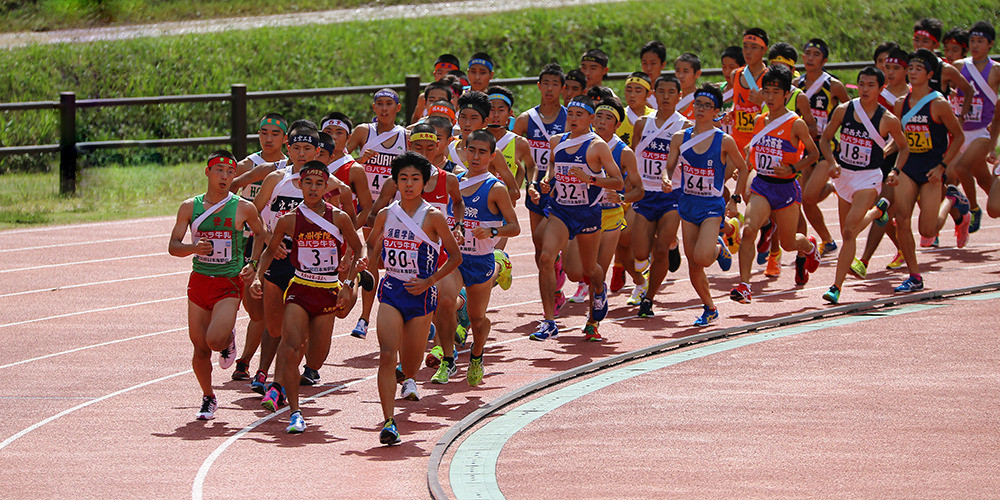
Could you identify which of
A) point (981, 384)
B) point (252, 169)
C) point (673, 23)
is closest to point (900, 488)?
point (981, 384)

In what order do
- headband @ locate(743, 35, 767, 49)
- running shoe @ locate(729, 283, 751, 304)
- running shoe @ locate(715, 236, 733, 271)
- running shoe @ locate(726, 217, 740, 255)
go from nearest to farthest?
running shoe @ locate(729, 283, 751, 304), running shoe @ locate(715, 236, 733, 271), running shoe @ locate(726, 217, 740, 255), headband @ locate(743, 35, 767, 49)

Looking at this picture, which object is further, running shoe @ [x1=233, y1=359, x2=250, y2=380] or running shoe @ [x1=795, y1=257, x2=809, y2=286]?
running shoe @ [x1=795, y1=257, x2=809, y2=286]

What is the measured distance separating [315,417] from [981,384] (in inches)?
206

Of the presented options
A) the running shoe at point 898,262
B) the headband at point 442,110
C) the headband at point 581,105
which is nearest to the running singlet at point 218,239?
the headband at point 442,110

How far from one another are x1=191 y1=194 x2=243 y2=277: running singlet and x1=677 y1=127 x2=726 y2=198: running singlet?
15.3 ft

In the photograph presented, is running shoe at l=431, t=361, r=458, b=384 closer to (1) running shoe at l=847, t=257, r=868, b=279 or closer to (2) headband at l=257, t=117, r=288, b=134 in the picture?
(2) headband at l=257, t=117, r=288, b=134

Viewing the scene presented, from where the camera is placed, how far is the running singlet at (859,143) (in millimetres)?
13877

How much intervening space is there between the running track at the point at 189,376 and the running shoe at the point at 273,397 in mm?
131

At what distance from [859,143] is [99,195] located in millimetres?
11939

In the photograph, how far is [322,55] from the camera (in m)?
28.4

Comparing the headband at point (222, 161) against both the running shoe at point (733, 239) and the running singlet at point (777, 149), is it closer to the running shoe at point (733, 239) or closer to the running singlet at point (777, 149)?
the running singlet at point (777, 149)

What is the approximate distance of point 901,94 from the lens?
14773 millimetres

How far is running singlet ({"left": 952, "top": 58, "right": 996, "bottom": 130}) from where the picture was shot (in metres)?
16.3

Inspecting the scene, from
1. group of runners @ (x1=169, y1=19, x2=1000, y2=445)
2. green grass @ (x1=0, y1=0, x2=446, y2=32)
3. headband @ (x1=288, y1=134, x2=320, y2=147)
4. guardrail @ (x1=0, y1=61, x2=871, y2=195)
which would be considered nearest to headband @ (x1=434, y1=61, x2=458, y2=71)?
group of runners @ (x1=169, y1=19, x2=1000, y2=445)
